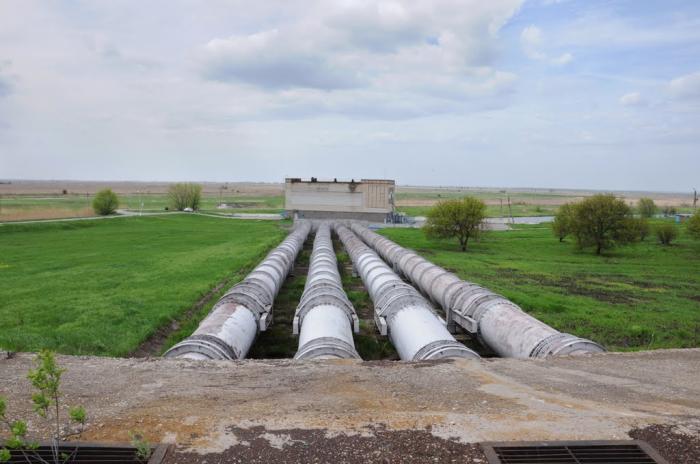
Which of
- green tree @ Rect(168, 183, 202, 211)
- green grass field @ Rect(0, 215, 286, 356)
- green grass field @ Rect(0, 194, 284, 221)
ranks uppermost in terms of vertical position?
green tree @ Rect(168, 183, 202, 211)

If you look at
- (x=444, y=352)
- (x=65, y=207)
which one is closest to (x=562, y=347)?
(x=444, y=352)

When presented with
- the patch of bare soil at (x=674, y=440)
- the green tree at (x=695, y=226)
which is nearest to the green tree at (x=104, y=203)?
the green tree at (x=695, y=226)

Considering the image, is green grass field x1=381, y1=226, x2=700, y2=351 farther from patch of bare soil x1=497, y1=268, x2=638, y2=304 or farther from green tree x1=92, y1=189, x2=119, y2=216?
green tree x1=92, y1=189, x2=119, y2=216

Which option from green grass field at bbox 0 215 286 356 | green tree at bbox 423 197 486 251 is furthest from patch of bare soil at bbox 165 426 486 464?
green tree at bbox 423 197 486 251

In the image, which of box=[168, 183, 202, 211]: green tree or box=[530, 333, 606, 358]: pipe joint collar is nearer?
box=[530, 333, 606, 358]: pipe joint collar

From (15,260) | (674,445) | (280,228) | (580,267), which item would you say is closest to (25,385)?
(674,445)

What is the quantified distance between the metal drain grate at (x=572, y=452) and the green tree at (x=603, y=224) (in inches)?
1551

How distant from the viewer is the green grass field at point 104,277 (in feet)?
53.2

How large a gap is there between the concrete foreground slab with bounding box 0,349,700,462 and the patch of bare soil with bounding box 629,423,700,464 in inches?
3.0

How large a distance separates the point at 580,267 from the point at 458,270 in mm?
10326

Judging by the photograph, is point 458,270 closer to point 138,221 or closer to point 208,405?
point 208,405

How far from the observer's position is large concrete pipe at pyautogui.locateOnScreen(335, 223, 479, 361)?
9977 millimetres

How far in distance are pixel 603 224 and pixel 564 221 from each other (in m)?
4.13

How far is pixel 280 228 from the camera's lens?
181 feet
